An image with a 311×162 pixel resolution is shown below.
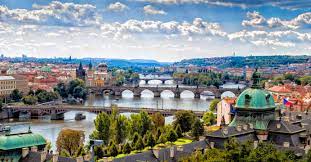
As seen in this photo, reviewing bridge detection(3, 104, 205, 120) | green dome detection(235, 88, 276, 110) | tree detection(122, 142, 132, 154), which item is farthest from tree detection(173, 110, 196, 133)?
bridge detection(3, 104, 205, 120)

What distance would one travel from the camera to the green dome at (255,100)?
43.2 metres

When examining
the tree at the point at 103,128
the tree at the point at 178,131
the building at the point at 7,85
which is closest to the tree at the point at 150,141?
the tree at the point at 178,131

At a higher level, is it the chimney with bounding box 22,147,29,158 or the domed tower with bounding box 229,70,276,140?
the domed tower with bounding box 229,70,276,140

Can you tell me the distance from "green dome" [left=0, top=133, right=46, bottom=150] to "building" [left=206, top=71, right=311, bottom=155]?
1199cm

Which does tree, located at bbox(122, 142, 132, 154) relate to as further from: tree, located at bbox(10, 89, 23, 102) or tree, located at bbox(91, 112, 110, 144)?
tree, located at bbox(10, 89, 23, 102)

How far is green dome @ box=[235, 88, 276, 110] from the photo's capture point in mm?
43219

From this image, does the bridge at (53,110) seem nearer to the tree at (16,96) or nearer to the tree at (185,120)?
the tree at (16,96)

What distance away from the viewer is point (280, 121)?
4206 cm

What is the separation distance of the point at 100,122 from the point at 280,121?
2428cm

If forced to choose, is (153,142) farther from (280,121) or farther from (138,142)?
(280,121)

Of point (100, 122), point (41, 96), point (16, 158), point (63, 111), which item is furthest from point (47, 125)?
point (16, 158)

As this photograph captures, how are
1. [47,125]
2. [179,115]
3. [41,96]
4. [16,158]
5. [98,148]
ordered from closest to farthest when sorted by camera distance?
[16,158] < [98,148] < [179,115] < [47,125] < [41,96]

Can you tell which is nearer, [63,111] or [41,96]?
[63,111]

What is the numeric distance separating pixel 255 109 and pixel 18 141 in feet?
57.8
